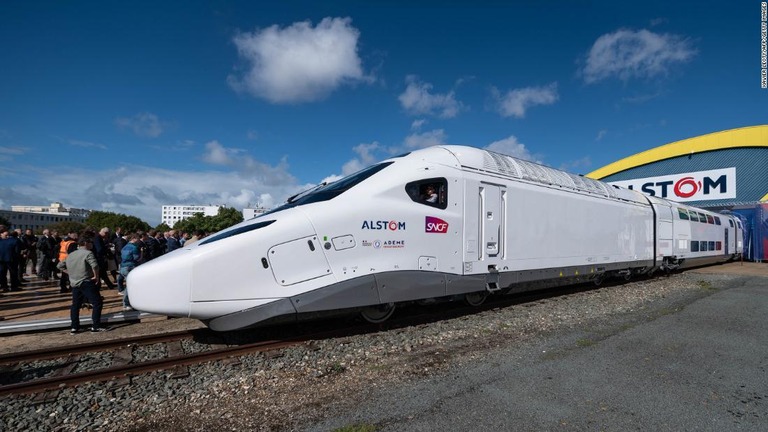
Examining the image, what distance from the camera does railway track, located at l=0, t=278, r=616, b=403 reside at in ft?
15.0

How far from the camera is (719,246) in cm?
2089

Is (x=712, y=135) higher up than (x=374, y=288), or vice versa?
(x=712, y=135)

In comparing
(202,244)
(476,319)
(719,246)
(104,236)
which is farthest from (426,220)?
(719,246)

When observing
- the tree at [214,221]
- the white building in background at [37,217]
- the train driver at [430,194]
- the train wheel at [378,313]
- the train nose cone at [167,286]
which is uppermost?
the white building in background at [37,217]

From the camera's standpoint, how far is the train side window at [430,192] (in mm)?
6607

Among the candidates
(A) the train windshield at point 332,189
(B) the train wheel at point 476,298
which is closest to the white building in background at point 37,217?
(A) the train windshield at point 332,189

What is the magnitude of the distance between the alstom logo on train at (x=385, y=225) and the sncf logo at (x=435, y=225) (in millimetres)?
494

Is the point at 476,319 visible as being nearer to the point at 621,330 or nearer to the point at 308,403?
the point at 621,330

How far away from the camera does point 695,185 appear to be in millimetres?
31750

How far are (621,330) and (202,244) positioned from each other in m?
6.67

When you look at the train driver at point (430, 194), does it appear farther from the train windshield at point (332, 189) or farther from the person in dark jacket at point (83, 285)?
the person in dark jacket at point (83, 285)

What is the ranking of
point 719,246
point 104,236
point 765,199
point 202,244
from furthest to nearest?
point 765,199 < point 719,246 < point 104,236 < point 202,244

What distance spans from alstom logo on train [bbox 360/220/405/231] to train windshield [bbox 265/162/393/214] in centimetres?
62

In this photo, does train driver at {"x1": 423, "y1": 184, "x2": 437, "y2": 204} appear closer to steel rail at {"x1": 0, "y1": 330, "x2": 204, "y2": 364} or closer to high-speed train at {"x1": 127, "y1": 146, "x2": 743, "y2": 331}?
high-speed train at {"x1": 127, "y1": 146, "x2": 743, "y2": 331}
